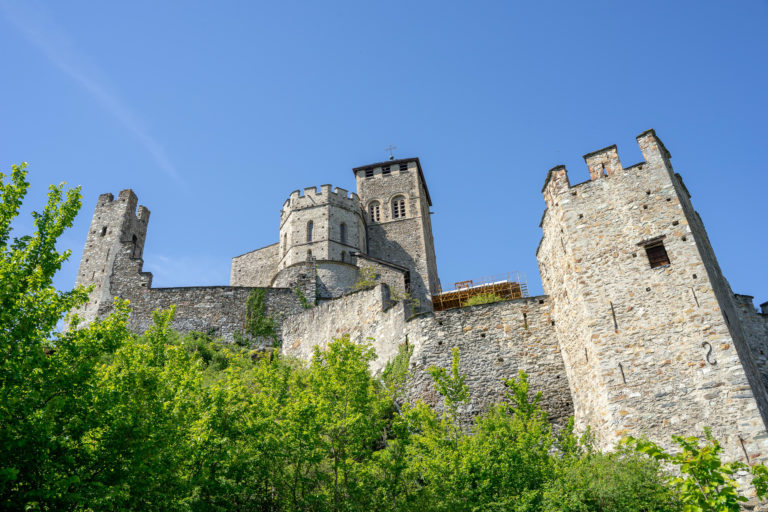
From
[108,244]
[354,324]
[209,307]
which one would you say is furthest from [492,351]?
[108,244]

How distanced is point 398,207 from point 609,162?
109ft

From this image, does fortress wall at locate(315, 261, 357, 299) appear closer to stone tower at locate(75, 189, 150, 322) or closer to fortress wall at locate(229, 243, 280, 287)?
fortress wall at locate(229, 243, 280, 287)

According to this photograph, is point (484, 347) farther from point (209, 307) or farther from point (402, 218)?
point (402, 218)

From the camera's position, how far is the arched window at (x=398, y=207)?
50.7m

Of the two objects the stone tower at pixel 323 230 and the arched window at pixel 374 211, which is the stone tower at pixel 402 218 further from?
the stone tower at pixel 323 230

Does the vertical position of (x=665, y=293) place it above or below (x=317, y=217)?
below

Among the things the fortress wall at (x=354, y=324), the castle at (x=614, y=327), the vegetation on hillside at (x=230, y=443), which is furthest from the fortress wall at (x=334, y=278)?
the vegetation on hillside at (x=230, y=443)

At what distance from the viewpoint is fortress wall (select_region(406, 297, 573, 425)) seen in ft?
63.3

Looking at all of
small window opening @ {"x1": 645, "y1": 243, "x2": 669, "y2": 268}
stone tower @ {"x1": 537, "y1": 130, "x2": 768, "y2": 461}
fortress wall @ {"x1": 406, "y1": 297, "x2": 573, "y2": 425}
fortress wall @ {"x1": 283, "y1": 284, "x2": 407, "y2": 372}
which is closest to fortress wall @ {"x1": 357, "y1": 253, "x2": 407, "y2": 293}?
fortress wall @ {"x1": 283, "y1": 284, "x2": 407, "y2": 372}

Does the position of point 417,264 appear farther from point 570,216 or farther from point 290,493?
point 290,493

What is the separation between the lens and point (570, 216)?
1830 cm

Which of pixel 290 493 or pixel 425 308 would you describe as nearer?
pixel 290 493

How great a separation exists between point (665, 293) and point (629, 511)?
19.3 feet

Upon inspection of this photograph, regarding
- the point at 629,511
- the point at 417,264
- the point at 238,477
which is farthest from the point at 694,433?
the point at 417,264
